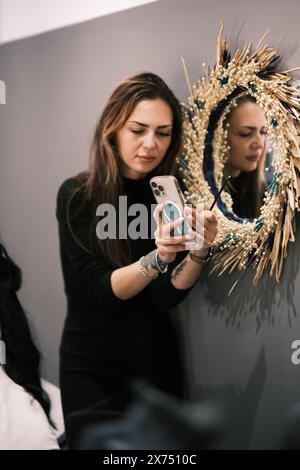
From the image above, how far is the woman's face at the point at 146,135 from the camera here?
5.28 ft

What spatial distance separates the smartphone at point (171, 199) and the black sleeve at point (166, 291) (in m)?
0.07

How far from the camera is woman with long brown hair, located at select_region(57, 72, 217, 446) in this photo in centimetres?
161

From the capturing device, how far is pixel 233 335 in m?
1.60

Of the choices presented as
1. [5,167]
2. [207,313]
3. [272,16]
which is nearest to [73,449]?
[207,313]

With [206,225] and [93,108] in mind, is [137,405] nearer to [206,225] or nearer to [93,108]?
[206,225]

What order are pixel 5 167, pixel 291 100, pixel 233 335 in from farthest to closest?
1. pixel 5 167
2. pixel 233 335
3. pixel 291 100

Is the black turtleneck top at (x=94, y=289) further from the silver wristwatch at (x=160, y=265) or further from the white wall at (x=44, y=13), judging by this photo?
the white wall at (x=44, y=13)

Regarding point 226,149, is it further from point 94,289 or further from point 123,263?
point 94,289

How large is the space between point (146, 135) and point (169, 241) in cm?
29

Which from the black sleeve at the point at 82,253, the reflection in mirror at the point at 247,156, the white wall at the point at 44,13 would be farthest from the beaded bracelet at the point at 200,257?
the white wall at the point at 44,13

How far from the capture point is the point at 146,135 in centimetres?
162

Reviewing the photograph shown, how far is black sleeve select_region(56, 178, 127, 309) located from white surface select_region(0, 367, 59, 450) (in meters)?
0.34

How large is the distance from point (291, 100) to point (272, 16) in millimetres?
226
